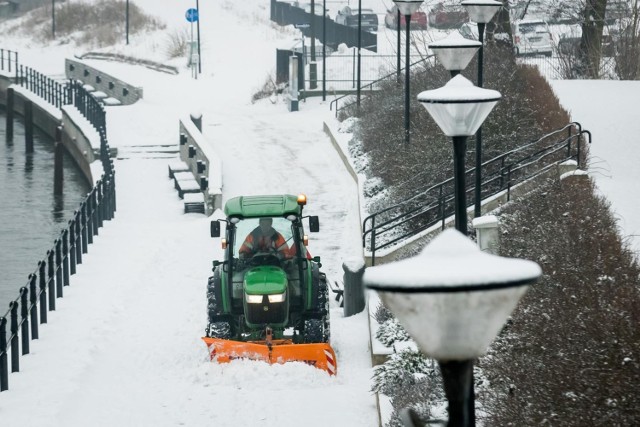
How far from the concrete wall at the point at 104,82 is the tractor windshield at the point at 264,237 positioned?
29131 mm

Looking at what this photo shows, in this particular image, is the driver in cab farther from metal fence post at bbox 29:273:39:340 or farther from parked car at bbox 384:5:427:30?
parked car at bbox 384:5:427:30

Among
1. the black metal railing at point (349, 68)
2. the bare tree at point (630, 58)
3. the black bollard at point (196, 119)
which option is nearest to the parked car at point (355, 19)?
the black metal railing at point (349, 68)

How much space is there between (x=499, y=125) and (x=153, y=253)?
259 inches

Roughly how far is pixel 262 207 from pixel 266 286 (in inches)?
44.4

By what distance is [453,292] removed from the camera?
4.95 metres

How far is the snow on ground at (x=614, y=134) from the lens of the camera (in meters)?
18.0

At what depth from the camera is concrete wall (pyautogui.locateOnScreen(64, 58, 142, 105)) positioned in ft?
145

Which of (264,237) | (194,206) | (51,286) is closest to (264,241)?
(264,237)

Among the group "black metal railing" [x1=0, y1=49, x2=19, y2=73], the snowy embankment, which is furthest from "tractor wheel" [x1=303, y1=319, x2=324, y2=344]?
"black metal railing" [x1=0, y1=49, x2=19, y2=73]

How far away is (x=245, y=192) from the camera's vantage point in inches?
1084

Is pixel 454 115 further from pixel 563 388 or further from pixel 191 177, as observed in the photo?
pixel 191 177

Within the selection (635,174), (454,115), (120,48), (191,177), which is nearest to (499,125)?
(635,174)

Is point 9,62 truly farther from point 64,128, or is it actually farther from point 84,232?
point 84,232

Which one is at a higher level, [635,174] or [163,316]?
[635,174]
